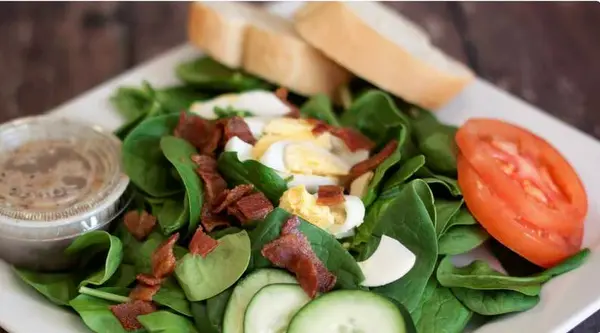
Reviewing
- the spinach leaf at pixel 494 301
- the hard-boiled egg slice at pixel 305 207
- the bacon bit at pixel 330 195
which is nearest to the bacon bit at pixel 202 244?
the hard-boiled egg slice at pixel 305 207

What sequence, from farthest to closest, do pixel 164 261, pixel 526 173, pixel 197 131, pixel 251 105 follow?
pixel 251 105 < pixel 197 131 < pixel 526 173 < pixel 164 261

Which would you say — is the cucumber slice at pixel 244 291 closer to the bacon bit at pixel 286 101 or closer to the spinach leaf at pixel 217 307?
the spinach leaf at pixel 217 307

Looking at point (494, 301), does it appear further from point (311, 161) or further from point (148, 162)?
point (148, 162)

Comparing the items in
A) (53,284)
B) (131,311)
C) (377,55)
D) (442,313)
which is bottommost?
(53,284)

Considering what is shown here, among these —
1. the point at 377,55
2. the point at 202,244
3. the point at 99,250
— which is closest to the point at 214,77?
the point at 377,55

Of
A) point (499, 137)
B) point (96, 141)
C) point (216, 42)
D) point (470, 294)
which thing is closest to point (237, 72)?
point (216, 42)

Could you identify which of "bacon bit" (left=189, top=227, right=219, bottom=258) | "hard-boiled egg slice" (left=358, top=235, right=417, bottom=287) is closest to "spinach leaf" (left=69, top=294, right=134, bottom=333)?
"bacon bit" (left=189, top=227, right=219, bottom=258)
